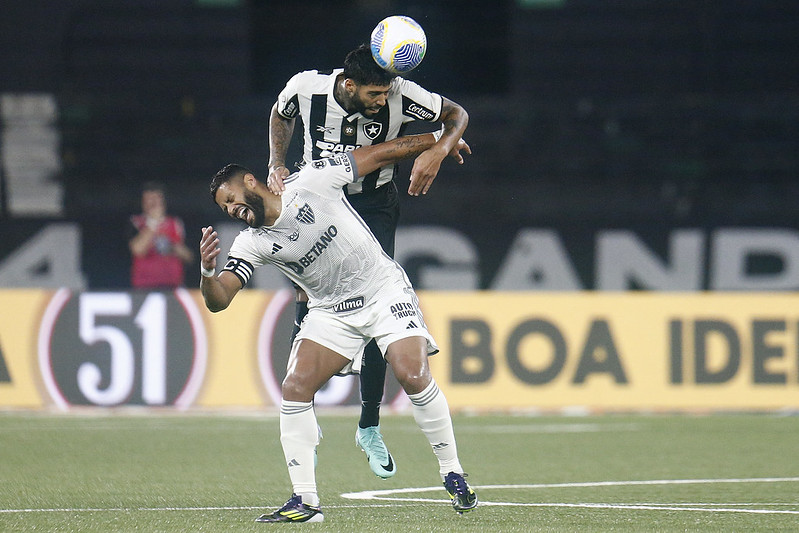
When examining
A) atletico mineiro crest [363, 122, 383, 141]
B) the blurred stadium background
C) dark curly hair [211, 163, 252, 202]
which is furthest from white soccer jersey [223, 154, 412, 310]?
the blurred stadium background

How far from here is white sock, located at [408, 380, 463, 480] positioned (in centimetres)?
579

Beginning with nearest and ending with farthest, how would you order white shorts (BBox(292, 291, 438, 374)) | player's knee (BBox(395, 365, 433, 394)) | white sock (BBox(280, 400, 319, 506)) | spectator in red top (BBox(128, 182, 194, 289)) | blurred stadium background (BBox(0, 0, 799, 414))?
1. white sock (BBox(280, 400, 319, 506))
2. player's knee (BBox(395, 365, 433, 394))
3. white shorts (BBox(292, 291, 438, 374))
4. spectator in red top (BBox(128, 182, 194, 289))
5. blurred stadium background (BBox(0, 0, 799, 414))

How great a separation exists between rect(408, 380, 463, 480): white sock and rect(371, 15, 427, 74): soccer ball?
1.44 meters

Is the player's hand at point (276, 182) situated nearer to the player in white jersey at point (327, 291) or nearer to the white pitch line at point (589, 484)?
the player in white jersey at point (327, 291)

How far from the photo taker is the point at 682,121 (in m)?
16.8

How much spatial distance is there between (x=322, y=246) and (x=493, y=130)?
1103cm

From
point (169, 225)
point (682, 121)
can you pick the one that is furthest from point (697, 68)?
point (169, 225)

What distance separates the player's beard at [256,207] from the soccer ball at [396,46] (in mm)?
861

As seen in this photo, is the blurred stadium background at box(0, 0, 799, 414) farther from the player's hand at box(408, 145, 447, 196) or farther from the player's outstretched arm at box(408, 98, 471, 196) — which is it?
the player's hand at box(408, 145, 447, 196)

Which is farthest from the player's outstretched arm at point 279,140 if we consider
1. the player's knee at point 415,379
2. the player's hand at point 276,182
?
the player's knee at point 415,379

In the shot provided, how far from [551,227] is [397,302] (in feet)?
33.3

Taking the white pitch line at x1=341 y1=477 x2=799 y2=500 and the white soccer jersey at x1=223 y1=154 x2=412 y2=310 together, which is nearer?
the white soccer jersey at x1=223 y1=154 x2=412 y2=310

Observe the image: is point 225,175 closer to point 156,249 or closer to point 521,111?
point 156,249

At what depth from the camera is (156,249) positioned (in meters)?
12.2
